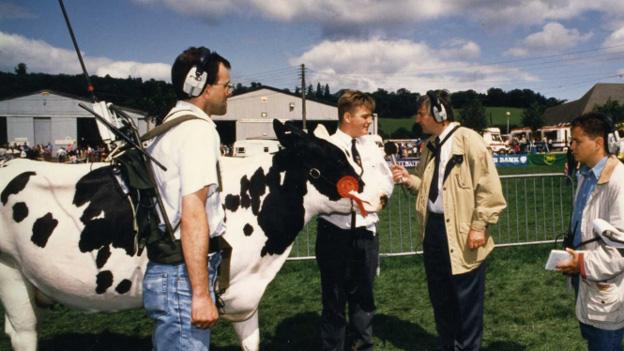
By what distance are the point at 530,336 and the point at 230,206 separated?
3.62 meters

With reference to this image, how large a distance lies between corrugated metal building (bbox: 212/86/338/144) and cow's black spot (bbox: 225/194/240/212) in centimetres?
4739

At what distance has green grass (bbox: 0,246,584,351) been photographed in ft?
15.9

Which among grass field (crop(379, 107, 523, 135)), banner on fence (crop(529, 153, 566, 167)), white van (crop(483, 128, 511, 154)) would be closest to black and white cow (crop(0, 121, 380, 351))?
banner on fence (crop(529, 153, 566, 167))

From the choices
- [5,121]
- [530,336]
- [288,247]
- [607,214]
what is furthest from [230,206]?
[5,121]

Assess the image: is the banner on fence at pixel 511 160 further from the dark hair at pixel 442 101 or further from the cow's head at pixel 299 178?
the cow's head at pixel 299 178

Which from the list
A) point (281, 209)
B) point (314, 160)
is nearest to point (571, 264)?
point (314, 160)

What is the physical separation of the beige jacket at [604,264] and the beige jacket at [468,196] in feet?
2.42

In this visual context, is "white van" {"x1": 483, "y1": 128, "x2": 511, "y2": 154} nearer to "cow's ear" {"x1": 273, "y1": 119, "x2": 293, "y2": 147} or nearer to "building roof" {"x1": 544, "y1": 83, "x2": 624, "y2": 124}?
"building roof" {"x1": 544, "y1": 83, "x2": 624, "y2": 124}

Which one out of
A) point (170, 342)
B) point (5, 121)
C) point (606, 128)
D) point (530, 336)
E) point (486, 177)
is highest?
point (5, 121)

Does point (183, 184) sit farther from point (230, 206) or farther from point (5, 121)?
point (5, 121)

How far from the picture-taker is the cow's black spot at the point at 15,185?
3095mm

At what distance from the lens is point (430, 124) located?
13.3 feet

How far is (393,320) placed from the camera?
542cm

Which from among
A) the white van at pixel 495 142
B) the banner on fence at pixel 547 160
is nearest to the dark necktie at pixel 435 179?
the banner on fence at pixel 547 160
